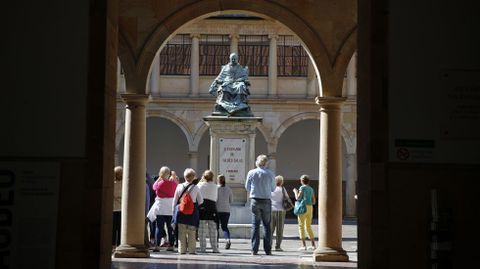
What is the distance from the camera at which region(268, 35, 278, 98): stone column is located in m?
35.6

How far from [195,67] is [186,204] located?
22363 millimetres

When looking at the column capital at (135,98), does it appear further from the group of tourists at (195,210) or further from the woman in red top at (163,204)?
the woman in red top at (163,204)

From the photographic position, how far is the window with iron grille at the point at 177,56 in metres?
36.0

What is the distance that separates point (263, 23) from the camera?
3547 centimetres

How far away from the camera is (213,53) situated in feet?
118

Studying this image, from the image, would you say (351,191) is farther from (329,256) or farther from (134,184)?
(134,184)

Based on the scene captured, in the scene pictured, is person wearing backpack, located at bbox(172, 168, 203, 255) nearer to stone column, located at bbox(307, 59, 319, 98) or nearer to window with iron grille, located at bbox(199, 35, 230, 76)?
stone column, located at bbox(307, 59, 319, 98)
